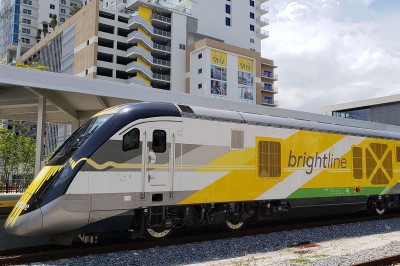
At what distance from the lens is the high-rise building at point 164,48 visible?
266 ft

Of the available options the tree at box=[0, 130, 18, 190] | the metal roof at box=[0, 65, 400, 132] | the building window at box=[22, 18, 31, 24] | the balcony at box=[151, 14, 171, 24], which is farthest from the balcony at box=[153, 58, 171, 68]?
the building window at box=[22, 18, 31, 24]

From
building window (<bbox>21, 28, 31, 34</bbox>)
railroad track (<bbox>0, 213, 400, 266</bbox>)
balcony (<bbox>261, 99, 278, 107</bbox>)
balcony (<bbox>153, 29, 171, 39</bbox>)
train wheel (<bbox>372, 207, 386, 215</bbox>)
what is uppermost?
building window (<bbox>21, 28, 31, 34</bbox>)

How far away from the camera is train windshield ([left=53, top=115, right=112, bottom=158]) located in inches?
392

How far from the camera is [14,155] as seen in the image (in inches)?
1909

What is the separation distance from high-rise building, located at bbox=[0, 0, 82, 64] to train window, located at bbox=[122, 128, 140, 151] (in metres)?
121

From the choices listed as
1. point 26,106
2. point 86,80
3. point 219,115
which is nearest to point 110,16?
point 26,106

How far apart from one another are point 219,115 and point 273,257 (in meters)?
4.48

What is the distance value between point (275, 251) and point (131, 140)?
4741mm

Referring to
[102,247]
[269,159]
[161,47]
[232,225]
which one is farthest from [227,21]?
[102,247]

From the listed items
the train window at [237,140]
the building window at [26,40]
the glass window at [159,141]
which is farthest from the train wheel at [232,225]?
the building window at [26,40]

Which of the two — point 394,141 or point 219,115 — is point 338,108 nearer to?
point 394,141

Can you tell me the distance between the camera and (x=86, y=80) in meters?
17.0

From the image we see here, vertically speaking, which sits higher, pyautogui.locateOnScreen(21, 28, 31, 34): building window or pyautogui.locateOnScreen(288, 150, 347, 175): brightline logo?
pyautogui.locateOnScreen(21, 28, 31, 34): building window

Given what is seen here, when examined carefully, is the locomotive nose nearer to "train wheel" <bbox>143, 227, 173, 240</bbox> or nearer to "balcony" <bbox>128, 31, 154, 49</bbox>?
"train wheel" <bbox>143, 227, 173, 240</bbox>
